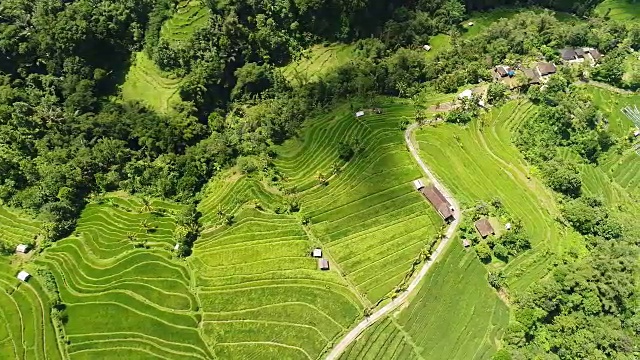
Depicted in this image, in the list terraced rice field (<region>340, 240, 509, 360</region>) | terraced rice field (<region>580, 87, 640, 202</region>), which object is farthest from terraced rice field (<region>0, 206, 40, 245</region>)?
terraced rice field (<region>580, 87, 640, 202</region>)

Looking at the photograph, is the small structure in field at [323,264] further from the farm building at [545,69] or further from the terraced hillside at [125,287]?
the farm building at [545,69]

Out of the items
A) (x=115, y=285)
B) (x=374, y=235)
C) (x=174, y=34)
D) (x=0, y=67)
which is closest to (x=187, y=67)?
(x=174, y=34)

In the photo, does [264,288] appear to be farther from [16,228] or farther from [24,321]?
[16,228]

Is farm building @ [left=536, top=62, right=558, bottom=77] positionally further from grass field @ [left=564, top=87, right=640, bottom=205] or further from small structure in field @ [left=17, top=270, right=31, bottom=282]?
small structure in field @ [left=17, top=270, right=31, bottom=282]

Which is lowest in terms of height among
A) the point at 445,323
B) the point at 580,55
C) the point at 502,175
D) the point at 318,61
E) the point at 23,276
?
the point at 445,323

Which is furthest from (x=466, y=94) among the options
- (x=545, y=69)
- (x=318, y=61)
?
(x=318, y=61)

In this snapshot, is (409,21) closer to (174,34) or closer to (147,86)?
(174,34)
